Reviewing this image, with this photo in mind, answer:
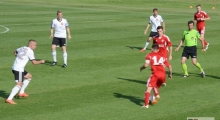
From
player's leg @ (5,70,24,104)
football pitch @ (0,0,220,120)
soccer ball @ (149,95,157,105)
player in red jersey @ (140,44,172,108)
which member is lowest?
football pitch @ (0,0,220,120)

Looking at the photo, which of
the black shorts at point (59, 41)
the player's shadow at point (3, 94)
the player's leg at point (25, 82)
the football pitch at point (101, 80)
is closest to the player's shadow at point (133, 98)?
the football pitch at point (101, 80)

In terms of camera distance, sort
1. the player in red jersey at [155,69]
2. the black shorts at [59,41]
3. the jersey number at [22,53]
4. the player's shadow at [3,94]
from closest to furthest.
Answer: the player in red jersey at [155,69], the jersey number at [22,53], the player's shadow at [3,94], the black shorts at [59,41]

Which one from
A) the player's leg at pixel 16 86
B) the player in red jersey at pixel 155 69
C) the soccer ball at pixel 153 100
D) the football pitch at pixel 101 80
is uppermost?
the player in red jersey at pixel 155 69

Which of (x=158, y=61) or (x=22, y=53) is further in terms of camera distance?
(x=22, y=53)

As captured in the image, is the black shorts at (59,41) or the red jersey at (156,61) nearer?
the red jersey at (156,61)

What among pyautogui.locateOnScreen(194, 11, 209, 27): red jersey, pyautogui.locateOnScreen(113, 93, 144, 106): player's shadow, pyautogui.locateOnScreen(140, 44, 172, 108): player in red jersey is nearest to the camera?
pyautogui.locateOnScreen(140, 44, 172, 108): player in red jersey

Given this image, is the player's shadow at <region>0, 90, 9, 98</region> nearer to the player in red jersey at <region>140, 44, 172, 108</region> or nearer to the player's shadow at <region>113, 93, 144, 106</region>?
the player's shadow at <region>113, 93, 144, 106</region>

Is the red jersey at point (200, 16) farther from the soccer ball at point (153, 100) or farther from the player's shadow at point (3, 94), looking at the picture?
the player's shadow at point (3, 94)

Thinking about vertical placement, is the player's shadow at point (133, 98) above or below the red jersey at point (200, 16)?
below

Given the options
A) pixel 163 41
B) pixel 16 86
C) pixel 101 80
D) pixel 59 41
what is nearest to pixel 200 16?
pixel 59 41

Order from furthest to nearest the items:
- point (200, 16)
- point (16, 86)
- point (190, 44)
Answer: point (200, 16) → point (190, 44) → point (16, 86)

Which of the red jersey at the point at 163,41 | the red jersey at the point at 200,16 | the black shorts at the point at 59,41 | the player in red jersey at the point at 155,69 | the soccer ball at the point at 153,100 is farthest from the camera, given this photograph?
the red jersey at the point at 200,16

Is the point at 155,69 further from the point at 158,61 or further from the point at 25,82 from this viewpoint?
the point at 25,82

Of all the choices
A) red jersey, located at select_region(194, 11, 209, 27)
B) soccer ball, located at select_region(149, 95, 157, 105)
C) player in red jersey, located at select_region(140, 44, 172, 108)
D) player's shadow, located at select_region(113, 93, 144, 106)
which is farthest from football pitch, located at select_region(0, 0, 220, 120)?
red jersey, located at select_region(194, 11, 209, 27)
